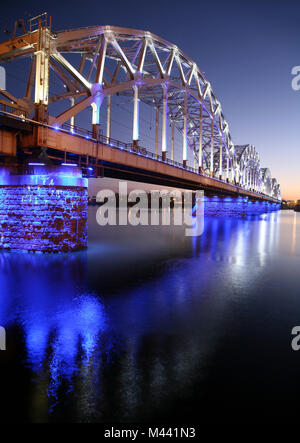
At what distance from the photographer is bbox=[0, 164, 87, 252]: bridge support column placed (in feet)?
66.3

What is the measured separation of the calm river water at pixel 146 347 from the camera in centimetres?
562

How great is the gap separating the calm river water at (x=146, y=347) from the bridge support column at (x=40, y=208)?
4069 mm

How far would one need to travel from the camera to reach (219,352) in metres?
7.82

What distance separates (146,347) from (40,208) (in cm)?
1473

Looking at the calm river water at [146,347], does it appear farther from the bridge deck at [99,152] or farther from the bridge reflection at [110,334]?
the bridge deck at [99,152]

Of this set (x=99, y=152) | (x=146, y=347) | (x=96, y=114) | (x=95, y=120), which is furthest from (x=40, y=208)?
(x=146, y=347)

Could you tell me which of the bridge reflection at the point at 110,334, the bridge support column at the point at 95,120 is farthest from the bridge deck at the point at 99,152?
the bridge reflection at the point at 110,334

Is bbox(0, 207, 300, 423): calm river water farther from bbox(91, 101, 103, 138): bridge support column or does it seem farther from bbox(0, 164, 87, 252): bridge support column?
bbox(91, 101, 103, 138): bridge support column

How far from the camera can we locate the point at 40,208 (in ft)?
66.3

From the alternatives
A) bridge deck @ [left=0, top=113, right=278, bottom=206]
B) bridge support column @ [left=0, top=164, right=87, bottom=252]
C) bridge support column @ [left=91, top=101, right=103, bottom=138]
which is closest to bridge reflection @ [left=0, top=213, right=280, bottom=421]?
bridge support column @ [left=0, top=164, right=87, bottom=252]

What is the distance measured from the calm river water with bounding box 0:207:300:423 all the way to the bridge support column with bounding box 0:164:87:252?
407 centimetres

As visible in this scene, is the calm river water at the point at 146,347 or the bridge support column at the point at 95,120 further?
the bridge support column at the point at 95,120

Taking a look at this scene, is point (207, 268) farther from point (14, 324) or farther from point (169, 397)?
point (169, 397)
